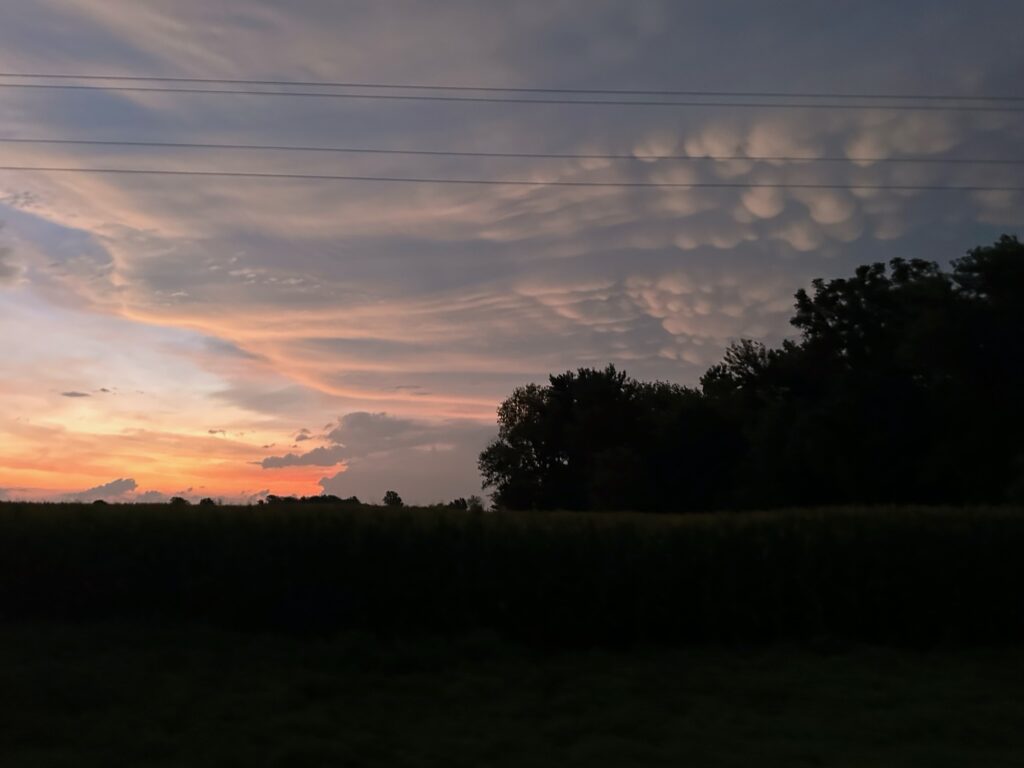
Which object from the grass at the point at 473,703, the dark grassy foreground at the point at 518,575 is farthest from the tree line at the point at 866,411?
the grass at the point at 473,703

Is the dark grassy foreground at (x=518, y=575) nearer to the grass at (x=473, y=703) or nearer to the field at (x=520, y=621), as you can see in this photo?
the field at (x=520, y=621)

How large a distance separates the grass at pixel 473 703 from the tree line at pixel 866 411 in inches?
702

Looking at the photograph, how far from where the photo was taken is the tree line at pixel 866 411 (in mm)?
33000

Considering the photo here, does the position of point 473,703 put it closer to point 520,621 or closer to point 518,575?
point 520,621

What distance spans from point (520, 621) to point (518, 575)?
0.59m

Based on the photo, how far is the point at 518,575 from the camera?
12.7 metres

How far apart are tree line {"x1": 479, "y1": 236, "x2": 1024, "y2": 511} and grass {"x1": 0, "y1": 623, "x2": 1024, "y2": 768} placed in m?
17.8

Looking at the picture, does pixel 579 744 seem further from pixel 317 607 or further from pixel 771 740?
pixel 317 607

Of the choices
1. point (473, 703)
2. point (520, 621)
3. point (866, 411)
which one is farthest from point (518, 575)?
point (866, 411)

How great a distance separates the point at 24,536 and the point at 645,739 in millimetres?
8487

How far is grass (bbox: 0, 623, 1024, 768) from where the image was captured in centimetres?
789

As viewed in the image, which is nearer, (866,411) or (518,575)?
(518,575)

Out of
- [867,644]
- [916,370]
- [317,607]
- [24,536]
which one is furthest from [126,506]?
[916,370]

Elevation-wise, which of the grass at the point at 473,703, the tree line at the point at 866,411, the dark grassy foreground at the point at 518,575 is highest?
the tree line at the point at 866,411
